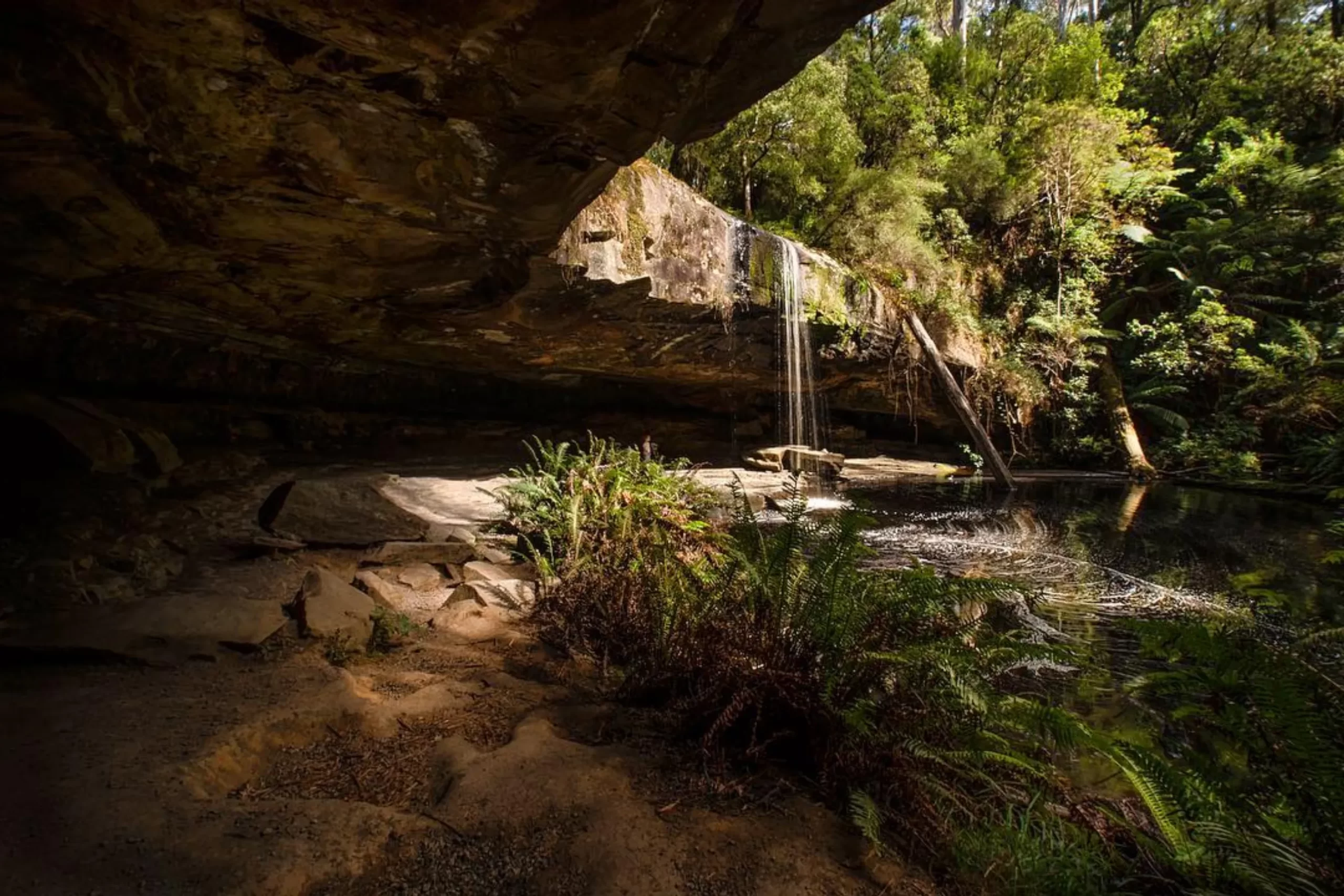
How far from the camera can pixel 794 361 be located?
30.5 ft

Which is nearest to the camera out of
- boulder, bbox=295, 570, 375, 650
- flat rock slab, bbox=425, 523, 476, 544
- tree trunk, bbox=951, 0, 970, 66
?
boulder, bbox=295, 570, 375, 650

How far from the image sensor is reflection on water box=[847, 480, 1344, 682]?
14.1ft

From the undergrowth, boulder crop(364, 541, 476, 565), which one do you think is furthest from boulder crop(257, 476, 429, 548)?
the undergrowth

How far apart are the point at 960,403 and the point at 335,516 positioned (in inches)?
417

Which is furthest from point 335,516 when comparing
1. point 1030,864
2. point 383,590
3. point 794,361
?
point 794,361

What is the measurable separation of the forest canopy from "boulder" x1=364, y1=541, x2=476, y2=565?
8779 mm

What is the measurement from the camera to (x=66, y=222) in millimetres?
3814

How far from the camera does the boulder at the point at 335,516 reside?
13.8 ft

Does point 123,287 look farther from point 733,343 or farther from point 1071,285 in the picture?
point 1071,285

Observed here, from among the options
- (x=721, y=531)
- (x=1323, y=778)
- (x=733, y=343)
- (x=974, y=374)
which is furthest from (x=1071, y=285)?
(x=1323, y=778)

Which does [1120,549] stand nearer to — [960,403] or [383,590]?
[960,403]

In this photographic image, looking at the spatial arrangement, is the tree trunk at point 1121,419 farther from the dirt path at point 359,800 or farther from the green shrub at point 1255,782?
the dirt path at point 359,800

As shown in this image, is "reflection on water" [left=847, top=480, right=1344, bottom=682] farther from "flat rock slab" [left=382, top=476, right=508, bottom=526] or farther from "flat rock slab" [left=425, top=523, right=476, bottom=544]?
"flat rock slab" [left=382, top=476, right=508, bottom=526]

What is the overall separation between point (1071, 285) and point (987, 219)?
8.52ft
